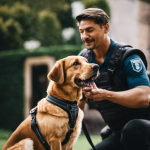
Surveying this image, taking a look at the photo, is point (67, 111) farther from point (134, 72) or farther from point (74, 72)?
point (134, 72)

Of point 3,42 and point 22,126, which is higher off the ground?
point 3,42

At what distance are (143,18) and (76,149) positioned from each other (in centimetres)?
976

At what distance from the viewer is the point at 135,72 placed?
2498 millimetres

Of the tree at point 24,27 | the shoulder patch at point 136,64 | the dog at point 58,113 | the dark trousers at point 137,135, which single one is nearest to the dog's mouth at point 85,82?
the dog at point 58,113

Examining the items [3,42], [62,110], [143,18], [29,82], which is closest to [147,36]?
[143,18]

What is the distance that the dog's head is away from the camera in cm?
277

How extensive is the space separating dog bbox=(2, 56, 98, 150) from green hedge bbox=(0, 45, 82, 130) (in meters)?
7.83

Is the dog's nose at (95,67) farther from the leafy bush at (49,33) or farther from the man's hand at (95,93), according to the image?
the leafy bush at (49,33)

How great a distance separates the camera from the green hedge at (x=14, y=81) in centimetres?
1066

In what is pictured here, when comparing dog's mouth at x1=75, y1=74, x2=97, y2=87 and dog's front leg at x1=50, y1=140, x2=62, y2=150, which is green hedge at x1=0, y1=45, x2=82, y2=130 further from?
dog's front leg at x1=50, y1=140, x2=62, y2=150

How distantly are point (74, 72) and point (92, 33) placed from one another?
644mm

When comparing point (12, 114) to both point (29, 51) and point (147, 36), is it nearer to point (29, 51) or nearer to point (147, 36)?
point (29, 51)

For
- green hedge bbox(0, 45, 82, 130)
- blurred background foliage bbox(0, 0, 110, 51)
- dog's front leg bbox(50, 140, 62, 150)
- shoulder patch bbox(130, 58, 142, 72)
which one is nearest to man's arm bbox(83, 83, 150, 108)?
shoulder patch bbox(130, 58, 142, 72)

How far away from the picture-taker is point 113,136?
308 centimetres
